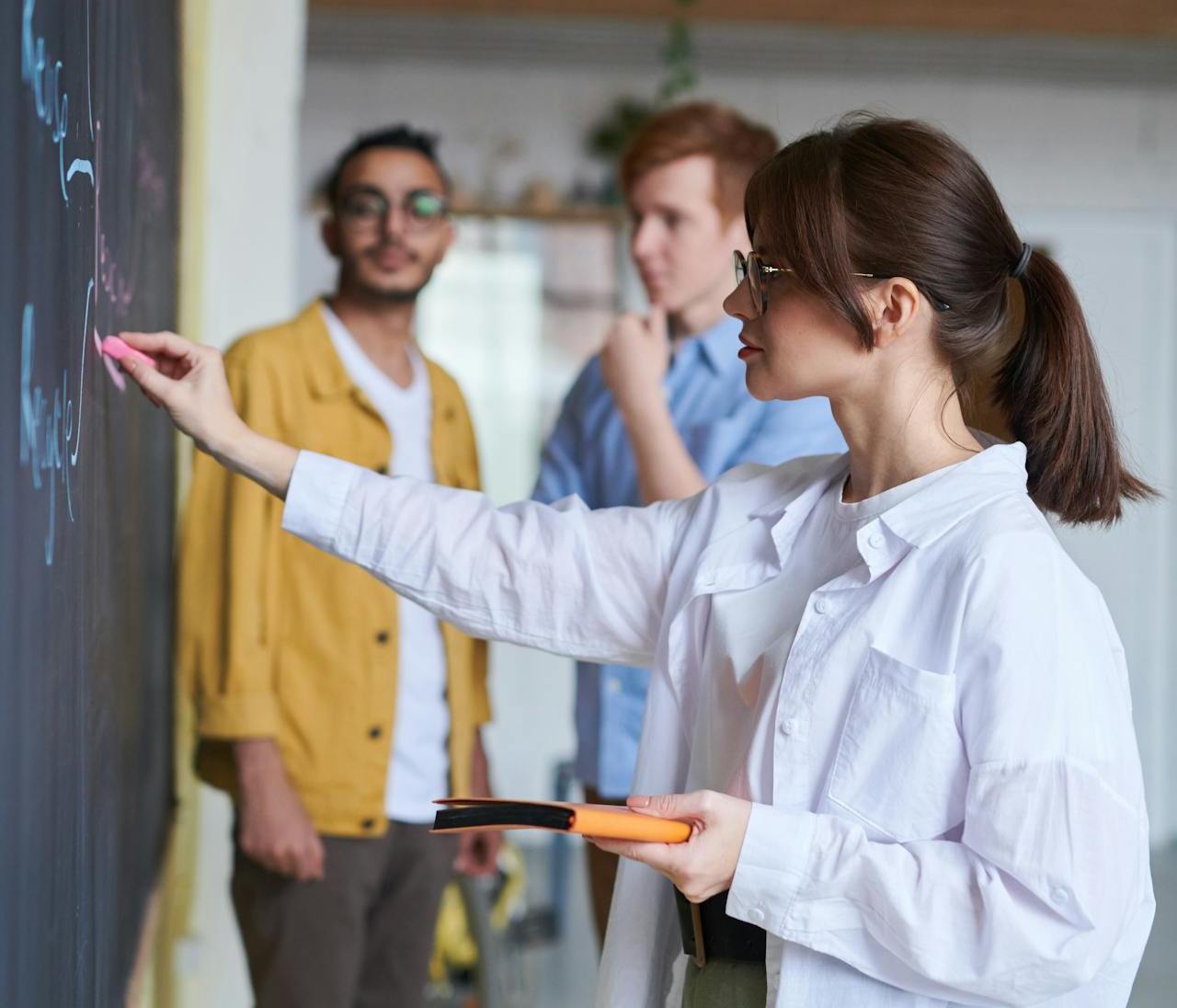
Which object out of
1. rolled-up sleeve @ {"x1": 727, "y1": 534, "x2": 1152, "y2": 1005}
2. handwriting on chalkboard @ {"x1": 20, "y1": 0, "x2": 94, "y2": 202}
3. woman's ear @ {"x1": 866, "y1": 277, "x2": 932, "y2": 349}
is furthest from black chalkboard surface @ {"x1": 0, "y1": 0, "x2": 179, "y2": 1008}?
woman's ear @ {"x1": 866, "y1": 277, "x2": 932, "y2": 349}

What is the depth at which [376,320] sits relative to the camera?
6.81 feet

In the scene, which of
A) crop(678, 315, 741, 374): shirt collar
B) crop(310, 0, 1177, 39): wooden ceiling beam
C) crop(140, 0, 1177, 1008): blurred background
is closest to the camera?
crop(678, 315, 741, 374): shirt collar

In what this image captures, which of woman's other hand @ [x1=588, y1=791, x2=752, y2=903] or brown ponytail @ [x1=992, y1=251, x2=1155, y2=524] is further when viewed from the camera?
brown ponytail @ [x1=992, y1=251, x2=1155, y2=524]

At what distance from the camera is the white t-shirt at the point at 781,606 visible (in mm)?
1157

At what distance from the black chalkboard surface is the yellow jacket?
0.61ft

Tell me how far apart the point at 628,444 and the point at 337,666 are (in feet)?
1.80

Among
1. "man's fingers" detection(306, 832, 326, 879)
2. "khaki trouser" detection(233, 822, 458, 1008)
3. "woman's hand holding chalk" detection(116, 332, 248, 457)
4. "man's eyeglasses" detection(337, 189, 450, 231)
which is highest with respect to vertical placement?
"man's eyeglasses" detection(337, 189, 450, 231)

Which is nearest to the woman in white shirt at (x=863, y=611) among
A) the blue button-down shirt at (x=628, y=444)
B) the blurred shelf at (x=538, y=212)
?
the blue button-down shirt at (x=628, y=444)

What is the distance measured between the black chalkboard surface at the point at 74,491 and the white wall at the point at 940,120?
3741 mm

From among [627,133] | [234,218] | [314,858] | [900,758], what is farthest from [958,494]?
[627,133]

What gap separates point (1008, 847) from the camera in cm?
101

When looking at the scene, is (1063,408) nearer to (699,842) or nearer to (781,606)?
(781,606)

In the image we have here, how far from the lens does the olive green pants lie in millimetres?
1172

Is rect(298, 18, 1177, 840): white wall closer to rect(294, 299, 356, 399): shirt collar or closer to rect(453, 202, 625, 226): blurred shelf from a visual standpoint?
rect(453, 202, 625, 226): blurred shelf
